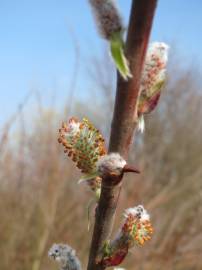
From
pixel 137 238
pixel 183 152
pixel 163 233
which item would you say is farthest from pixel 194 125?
pixel 137 238

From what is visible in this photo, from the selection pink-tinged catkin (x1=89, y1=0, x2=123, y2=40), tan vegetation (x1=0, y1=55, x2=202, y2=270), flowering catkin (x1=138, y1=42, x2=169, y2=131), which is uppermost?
pink-tinged catkin (x1=89, y1=0, x2=123, y2=40)

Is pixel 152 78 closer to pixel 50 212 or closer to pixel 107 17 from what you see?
pixel 107 17

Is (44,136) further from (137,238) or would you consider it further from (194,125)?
(194,125)

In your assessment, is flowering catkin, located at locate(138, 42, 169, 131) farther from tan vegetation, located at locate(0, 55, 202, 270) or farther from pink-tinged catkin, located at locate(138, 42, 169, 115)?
tan vegetation, located at locate(0, 55, 202, 270)

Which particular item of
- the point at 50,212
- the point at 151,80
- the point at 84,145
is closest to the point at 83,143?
the point at 84,145

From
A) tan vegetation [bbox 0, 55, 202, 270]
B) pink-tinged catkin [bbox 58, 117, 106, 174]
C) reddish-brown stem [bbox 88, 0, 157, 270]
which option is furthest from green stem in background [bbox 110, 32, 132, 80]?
tan vegetation [bbox 0, 55, 202, 270]

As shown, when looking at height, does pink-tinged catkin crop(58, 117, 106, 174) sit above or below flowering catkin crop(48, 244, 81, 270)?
above
